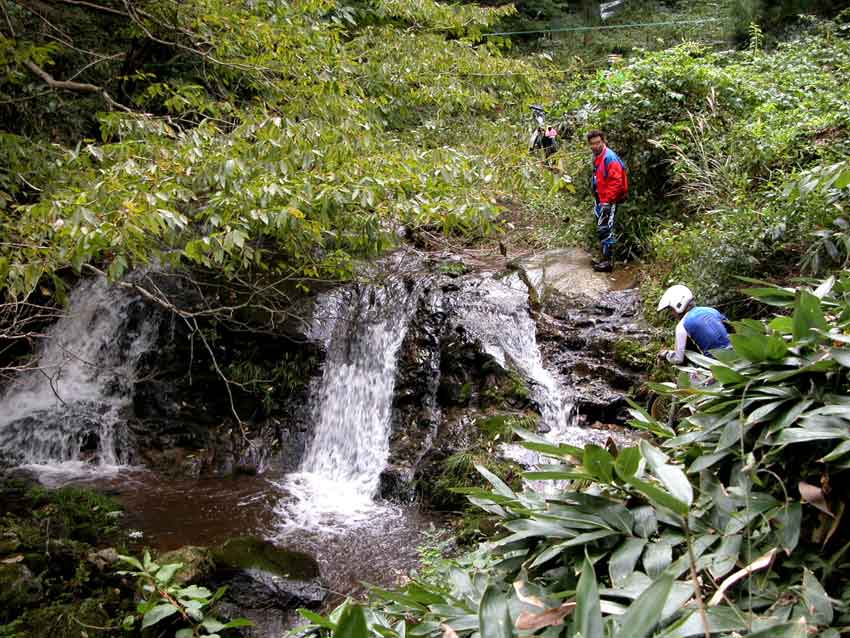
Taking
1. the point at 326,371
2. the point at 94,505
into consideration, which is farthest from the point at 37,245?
the point at 326,371

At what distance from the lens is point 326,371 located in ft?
30.0

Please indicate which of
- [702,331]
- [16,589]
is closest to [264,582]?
[16,589]

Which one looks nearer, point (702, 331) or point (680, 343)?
point (702, 331)

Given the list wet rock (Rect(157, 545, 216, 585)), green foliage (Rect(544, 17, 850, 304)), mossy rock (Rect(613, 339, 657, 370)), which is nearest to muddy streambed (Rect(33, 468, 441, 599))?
wet rock (Rect(157, 545, 216, 585))

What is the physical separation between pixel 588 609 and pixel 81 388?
958 cm

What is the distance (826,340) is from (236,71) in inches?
292

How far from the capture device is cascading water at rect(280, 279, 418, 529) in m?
7.68

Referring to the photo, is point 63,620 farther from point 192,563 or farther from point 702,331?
point 702,331

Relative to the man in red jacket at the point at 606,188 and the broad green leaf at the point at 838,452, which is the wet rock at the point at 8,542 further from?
the man in red jacket at the point at 606,188

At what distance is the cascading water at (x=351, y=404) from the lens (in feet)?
25.2

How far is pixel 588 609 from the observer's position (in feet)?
4.28

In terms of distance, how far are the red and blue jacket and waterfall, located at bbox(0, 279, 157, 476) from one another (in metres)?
6.70

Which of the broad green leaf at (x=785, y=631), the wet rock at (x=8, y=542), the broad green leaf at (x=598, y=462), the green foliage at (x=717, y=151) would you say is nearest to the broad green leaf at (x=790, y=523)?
the broad green leaf at (x=785, y=631)

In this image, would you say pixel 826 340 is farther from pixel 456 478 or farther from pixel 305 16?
pixel 305 16
